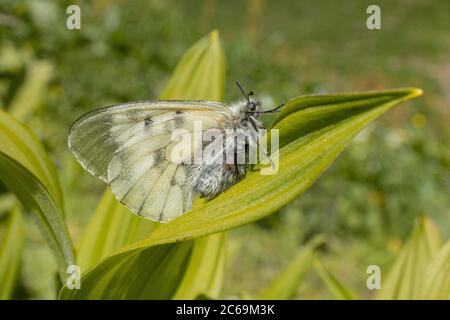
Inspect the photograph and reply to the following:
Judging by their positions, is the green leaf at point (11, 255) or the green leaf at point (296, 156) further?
the green leaf at point (11, 255)

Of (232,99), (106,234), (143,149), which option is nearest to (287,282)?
(106,234)

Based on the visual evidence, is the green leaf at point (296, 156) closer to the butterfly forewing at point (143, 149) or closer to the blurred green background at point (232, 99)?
the butterfly forewing at point (143, 149)

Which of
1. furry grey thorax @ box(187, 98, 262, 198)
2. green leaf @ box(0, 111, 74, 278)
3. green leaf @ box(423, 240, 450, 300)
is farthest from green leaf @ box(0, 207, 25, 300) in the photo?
green leaf @ box(423, 240, 450, 300)

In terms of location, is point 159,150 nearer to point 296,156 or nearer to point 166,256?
point 166,256

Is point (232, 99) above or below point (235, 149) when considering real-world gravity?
above

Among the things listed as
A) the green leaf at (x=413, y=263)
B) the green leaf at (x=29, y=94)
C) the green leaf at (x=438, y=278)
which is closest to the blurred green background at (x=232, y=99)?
the green leaf at (x=29, y=94)

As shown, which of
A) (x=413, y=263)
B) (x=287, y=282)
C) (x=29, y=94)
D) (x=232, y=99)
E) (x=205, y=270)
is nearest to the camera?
(x=205, y=270)

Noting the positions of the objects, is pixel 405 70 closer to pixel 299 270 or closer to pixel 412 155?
pixel 412 155
